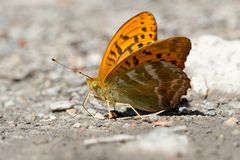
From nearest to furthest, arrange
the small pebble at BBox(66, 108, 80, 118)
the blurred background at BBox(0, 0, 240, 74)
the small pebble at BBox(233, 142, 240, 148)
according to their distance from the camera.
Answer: the small pebble at BBox(233, 142, 240, 148), the small pebble at BBox(66, 108, 80, 118), the blurred background at BBox(0, 0, 240, 74)

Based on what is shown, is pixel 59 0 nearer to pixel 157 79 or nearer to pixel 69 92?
pixel 69 92

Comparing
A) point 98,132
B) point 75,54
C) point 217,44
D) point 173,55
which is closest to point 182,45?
point 173,55

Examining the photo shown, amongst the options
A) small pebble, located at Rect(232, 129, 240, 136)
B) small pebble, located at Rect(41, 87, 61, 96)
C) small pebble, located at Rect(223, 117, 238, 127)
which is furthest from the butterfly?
small pebble, located at Rect(41, 87, 61, 96)

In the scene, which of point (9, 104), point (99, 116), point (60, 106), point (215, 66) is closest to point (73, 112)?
point (60, 106)

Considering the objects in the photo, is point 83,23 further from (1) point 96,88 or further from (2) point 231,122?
(2) point 231,122

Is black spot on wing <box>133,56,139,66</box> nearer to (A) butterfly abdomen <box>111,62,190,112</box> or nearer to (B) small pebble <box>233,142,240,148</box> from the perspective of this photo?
(A) butterfly abdomen <box>111,62,190,112</box>

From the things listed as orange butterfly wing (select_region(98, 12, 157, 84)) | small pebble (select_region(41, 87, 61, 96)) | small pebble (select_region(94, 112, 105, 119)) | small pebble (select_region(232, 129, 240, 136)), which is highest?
orange butterfly wing (select_region(98, 12, 157, 84))

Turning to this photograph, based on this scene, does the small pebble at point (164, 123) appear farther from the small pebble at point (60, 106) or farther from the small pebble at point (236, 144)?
the small pebble at point (60, 106)
